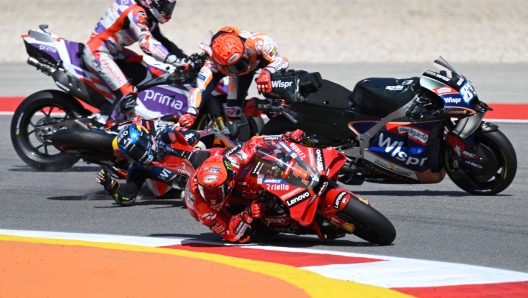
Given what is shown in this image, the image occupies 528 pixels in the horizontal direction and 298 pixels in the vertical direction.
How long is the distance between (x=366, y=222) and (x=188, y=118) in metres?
2.95

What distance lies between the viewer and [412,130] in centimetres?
Result: 771

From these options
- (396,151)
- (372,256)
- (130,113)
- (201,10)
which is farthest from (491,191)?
(201,10)

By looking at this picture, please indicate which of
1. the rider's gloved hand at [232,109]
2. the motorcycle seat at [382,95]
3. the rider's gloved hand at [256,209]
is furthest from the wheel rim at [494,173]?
the rider's gloved hand at [256,209]

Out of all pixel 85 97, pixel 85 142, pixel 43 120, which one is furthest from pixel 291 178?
→ pixel 85 97

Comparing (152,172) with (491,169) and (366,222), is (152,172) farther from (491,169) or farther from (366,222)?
(491,169)

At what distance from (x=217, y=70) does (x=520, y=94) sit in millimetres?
8424

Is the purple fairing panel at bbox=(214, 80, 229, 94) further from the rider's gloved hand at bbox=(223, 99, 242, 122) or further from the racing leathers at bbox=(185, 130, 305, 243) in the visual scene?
the racing leathers at bbox=(185, 130, 305, 243)

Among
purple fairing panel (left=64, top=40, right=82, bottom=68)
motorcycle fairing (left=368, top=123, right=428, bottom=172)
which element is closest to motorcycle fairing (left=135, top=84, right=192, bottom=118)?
purple fairing panel (left=64, top=40, right=82, bottom=68)

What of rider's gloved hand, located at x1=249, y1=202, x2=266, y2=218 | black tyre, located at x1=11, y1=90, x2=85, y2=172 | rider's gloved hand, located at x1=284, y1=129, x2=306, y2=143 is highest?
rider's gloved hand, located at x1=284, y1=129, x2=306, y2=143

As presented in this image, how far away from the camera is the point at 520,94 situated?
613 inches

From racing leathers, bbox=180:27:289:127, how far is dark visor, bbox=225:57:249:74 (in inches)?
1.7

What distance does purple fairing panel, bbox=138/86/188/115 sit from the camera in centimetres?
904

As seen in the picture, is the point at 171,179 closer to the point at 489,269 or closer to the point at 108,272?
the point at 108,272

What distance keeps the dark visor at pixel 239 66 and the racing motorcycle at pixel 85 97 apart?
1.93 ft
